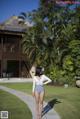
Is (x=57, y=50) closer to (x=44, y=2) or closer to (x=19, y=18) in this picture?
(x=44, y=2)

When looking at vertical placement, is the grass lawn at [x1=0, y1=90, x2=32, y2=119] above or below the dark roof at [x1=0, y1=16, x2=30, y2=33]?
below

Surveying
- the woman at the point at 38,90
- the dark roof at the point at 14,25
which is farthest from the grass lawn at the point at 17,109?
the dark roof at the point at 14,25

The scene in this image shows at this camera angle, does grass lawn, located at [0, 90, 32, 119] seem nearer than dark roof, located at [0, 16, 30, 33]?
Yes

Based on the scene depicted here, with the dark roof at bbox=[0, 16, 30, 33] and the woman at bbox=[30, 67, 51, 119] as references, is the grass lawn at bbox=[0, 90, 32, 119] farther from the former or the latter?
the dark roof at bbox=[0, 16, 30, 33]

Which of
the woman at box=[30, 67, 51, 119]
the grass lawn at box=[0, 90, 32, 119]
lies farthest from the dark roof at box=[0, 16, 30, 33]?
the woman at box=[30, 67, 51, 119]

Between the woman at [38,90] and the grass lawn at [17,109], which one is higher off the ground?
the woman at [38,90]

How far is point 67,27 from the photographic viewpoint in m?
32.1

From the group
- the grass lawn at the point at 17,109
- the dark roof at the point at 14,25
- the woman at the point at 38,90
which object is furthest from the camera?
the dark roof at the point at 14,25

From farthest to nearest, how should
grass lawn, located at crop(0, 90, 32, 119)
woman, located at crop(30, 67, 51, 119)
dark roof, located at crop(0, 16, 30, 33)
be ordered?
1. dark roof, located at crop(0, 16, 30, 33)
2. grass lawn, located at crop(0, 90, 32, 119)
3. woman, located at crop(30, 67, 51, 119)

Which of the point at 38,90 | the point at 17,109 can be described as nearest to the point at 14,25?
the point at 17,109

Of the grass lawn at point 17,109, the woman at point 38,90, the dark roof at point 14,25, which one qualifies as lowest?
the grass lawn at point 17,109

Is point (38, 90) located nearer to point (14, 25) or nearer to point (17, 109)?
point (17, 109)

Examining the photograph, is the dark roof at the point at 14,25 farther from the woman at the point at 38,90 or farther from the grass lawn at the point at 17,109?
the woman at the point at 38,90

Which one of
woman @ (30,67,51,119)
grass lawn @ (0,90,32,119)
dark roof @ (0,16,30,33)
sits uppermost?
dark roof @ (0,16,30,33)
